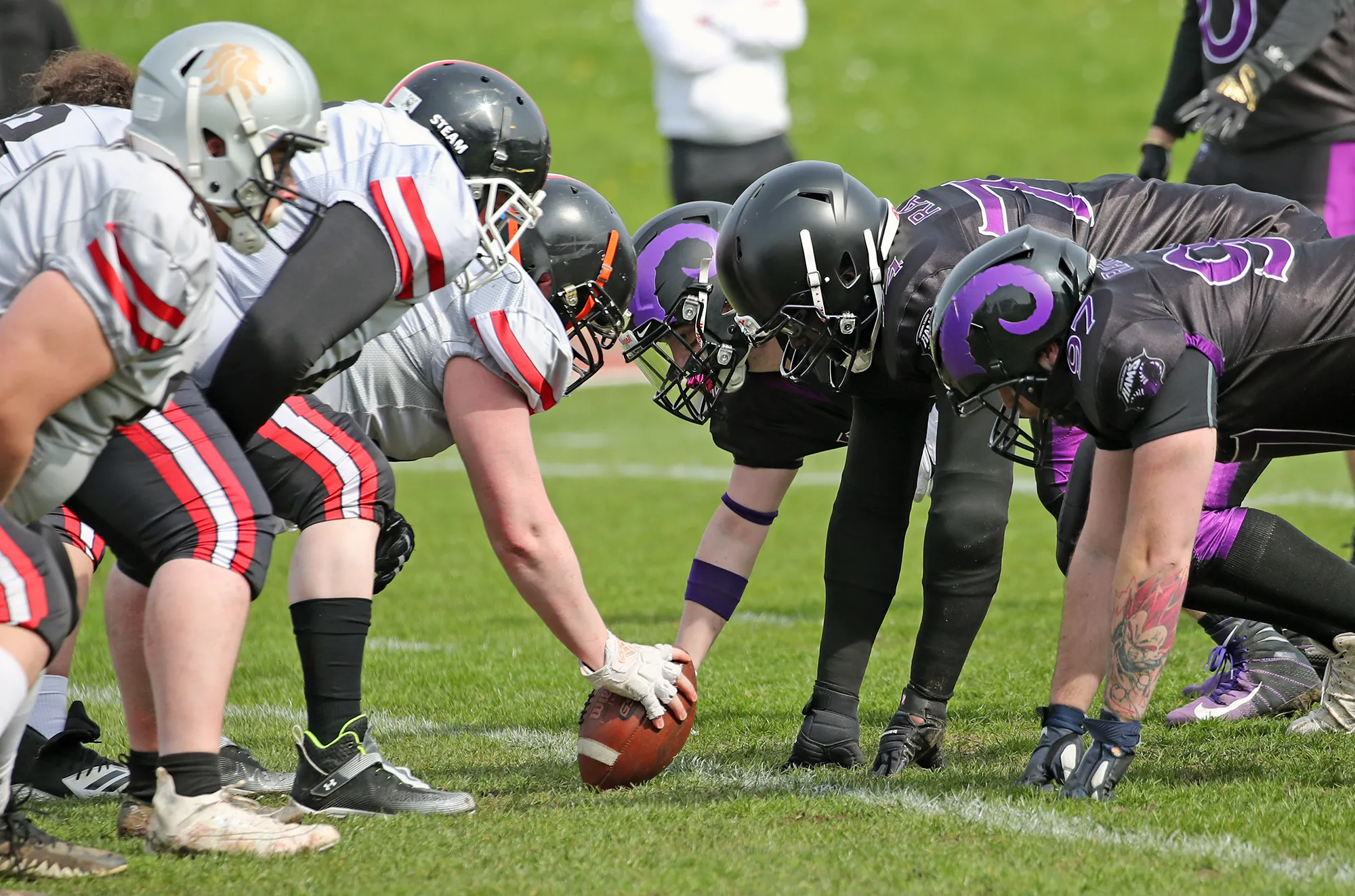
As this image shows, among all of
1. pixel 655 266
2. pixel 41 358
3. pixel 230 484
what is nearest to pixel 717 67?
pixel 655 266

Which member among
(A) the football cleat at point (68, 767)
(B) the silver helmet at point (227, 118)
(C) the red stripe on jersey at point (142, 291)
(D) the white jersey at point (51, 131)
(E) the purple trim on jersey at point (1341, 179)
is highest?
(B) the silver helmet at point (227, 118)

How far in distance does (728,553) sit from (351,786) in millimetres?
1464

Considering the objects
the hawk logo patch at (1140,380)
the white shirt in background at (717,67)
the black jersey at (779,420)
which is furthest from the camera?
the white shirt in background at (717,67)

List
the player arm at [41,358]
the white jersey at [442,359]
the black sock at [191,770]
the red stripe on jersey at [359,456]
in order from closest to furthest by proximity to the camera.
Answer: the player arm at [41,358], the black sock at [191,770], the red stripe on jersey at [359,456], the white jersey at [442,359]

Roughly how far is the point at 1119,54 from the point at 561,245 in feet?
83.5

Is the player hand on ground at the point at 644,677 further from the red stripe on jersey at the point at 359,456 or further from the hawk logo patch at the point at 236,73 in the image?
the hawk logo patch at the point at 236,73

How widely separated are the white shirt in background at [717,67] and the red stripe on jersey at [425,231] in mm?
5952

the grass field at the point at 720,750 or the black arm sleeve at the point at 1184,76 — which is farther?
the black arm sleeve at the point at 1184,76

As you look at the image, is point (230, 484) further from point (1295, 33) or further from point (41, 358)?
point (1295, 33)

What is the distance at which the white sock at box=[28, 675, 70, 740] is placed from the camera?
12.9ft

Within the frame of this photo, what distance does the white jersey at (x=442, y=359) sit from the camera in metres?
3.54

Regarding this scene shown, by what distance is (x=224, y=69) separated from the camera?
2.91 meters

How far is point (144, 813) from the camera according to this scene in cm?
325

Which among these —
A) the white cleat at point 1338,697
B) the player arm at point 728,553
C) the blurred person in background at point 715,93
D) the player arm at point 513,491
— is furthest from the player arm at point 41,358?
the blurred person in background at point 715,93
